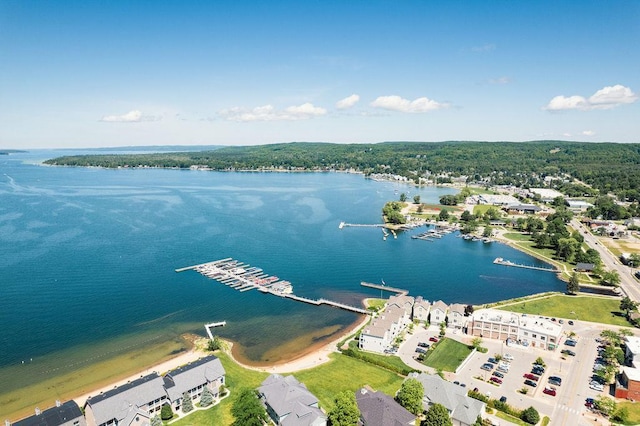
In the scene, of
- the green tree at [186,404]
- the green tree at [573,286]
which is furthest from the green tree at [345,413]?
the green tree at [573,286]

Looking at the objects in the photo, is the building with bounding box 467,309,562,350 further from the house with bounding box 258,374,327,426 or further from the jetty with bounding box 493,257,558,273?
the jetty with bounding box 493,257,558,273

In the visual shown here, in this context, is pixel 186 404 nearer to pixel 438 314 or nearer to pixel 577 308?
pixel 438 314

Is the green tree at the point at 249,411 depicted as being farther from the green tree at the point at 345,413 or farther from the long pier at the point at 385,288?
the long pier at the point at 385,288

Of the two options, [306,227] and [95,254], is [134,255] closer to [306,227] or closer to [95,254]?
[95,254]

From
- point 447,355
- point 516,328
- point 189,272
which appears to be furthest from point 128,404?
point 516,328

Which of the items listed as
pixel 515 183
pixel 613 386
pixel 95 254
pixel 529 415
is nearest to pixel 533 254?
pixel 613 386

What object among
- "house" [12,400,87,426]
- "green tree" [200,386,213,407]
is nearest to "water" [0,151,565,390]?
"green tree" [200,386,213,407]

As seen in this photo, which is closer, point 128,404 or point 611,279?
point 128,404
